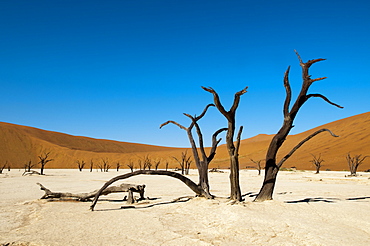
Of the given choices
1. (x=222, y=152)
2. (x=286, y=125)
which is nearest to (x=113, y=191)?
(x=286, y=125)

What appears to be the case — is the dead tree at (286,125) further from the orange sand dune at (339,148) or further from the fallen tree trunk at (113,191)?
the orange sand dune at (339,148)

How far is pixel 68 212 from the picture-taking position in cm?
736

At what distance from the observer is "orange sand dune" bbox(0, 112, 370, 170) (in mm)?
51638

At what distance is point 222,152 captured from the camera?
3556 inches

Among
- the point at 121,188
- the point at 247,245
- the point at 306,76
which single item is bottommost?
the point at 247,245

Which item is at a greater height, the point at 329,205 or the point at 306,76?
the point at 306,76

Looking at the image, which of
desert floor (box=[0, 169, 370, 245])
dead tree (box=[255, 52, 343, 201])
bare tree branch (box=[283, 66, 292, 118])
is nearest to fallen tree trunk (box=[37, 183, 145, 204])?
desert floor (box=[0, 169, 370, 245])

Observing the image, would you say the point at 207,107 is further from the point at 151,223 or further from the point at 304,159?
the point at 304,159

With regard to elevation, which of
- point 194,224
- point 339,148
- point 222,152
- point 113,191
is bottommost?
point 194,224

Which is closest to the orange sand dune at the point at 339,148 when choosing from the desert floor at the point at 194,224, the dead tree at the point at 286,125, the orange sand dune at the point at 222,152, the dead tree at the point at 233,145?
the orange sand dune at the point at 222,152

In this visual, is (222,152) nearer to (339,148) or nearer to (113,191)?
(339,148)

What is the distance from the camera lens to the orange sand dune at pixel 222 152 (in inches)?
2033

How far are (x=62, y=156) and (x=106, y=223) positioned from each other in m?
83.4

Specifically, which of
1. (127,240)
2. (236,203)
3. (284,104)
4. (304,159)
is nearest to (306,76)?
(284,104)
